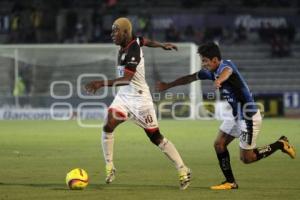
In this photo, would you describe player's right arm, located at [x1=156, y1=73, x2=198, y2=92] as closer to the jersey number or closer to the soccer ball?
the jersey number

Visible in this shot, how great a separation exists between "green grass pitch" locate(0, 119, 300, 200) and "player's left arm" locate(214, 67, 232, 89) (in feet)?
4.59

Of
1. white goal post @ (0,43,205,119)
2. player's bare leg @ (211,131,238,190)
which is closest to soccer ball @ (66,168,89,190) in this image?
player's bare leg @ (211,131,238,190)

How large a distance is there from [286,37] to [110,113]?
2732 centimetres

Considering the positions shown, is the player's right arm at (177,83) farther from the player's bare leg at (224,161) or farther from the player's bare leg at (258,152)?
the player's bare leg at (258,152)

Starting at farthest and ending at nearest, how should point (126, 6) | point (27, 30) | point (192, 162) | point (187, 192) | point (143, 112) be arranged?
point (126, 6) < point (27, 30) < point (192, 162) < point (143, 112) < point (187, 192)

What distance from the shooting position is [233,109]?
10.7 meters

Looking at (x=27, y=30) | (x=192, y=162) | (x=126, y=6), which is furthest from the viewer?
(x=126, y=6)

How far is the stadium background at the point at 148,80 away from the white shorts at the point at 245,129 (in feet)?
2.06

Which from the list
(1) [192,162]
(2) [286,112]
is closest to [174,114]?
(2) [286,112]

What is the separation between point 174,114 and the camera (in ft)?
94.8

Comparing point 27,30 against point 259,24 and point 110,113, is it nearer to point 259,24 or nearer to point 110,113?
point 259,24

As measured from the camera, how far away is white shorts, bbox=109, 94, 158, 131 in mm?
11016

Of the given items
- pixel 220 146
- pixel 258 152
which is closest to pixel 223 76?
pixel 220 146

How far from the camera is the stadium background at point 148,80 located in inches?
452
